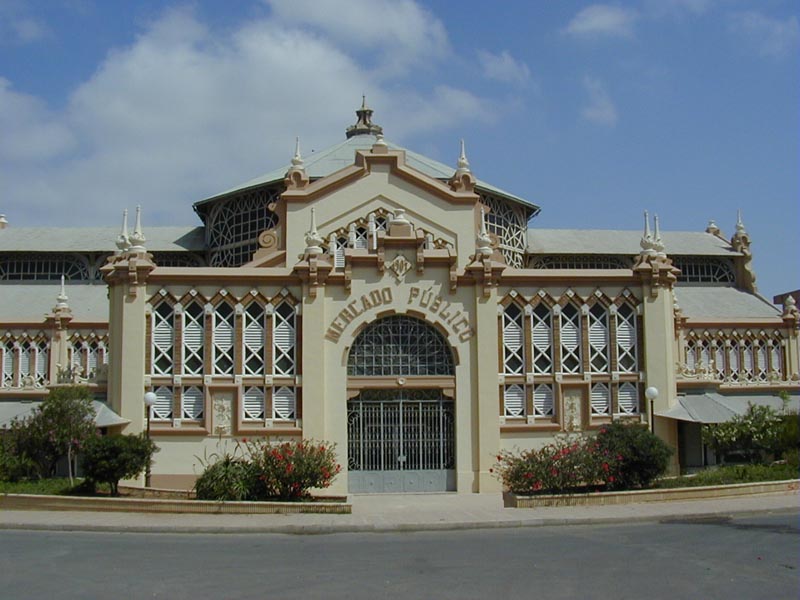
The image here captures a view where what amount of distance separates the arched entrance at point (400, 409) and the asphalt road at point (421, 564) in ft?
28.2

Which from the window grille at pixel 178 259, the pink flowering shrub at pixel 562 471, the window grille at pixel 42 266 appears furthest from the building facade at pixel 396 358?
the window grille at pixel 42 266

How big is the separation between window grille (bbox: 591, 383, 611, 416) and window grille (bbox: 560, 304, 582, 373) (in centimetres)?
79

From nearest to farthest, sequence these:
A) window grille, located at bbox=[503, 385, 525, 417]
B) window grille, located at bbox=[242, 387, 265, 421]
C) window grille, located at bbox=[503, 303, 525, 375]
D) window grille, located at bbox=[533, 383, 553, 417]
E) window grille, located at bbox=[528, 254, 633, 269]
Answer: window grille, located at bbox=[242, 387, 265, 421] → window grille, located at bbox=[503, 385, 525, 417] → window grille, located at bbox=[533, 383, 553, 417] → window grille, located at bbox=[503, 303, 525, 375] → window grille, located at bbox=[528, 254, 633, 269]

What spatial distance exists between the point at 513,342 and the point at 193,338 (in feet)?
31.0

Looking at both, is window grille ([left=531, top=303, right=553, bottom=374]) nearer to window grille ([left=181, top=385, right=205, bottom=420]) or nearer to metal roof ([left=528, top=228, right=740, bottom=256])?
window grille ([left=181, top=385, right=205, bottom=420])

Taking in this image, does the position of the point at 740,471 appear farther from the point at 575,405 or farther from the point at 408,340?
the point at 408,340

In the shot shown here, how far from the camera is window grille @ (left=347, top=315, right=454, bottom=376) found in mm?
→ 28672

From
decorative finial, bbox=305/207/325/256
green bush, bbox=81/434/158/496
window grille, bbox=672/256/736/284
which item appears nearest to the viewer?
green bush, bbox=81/434/158/496

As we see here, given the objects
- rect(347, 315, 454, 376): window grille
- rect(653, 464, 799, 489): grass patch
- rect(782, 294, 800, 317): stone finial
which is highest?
rect(782, 294, 800, 317): stone finial

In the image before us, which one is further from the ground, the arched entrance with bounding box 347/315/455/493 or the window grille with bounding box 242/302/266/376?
the window grille with bounding box 242/302/266/376

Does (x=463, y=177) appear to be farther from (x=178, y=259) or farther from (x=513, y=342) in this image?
(x=178, y=259)

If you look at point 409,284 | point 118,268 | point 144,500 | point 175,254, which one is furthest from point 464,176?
point 175,254

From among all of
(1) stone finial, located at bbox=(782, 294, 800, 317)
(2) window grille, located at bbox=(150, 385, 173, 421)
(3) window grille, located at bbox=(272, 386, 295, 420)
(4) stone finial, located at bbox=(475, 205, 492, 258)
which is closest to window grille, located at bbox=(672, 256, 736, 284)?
(1) stone finial, located at bbox=(782, 294, 800, 317)

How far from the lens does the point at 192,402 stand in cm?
2809
